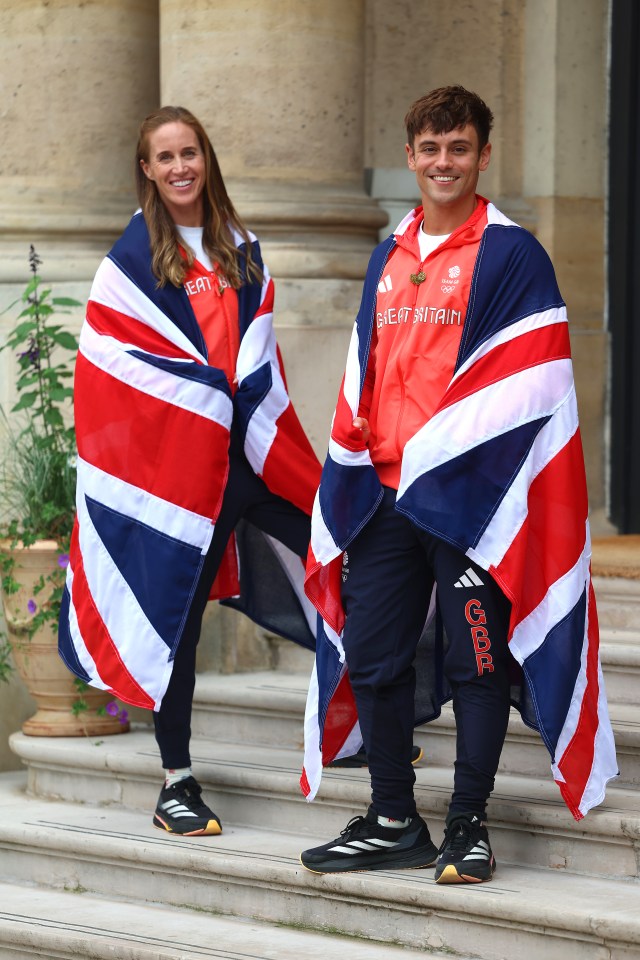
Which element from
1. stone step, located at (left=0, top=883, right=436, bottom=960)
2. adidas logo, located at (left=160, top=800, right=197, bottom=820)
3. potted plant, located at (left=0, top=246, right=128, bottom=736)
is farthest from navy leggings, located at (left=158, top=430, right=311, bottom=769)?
potted plant, located at (left=0, top=246, right=128, bottom=736)

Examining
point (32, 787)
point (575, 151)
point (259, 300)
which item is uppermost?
point (575, 151)

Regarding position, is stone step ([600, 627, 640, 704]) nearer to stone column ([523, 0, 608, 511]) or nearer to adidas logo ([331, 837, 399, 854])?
adidas logo ([331, 837, 399, 854])

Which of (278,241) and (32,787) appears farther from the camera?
(278,241)

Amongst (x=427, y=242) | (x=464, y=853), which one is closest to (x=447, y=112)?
(x=427, y=242)

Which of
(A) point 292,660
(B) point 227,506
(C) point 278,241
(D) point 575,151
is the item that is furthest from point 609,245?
(B) point 227,506

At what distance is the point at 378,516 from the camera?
427 cm

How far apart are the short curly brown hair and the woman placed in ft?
2.79

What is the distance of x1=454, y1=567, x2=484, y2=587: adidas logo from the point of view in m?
4.16

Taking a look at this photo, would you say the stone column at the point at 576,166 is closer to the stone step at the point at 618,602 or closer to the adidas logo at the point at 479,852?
the stone step at the point at 618,602

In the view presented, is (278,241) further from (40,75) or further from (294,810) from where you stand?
(294,810)

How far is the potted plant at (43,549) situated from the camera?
574 centimetres

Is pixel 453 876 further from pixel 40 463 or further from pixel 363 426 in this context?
pixel 40 463

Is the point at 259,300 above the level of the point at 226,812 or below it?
above

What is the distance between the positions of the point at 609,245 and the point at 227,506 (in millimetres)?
2417
